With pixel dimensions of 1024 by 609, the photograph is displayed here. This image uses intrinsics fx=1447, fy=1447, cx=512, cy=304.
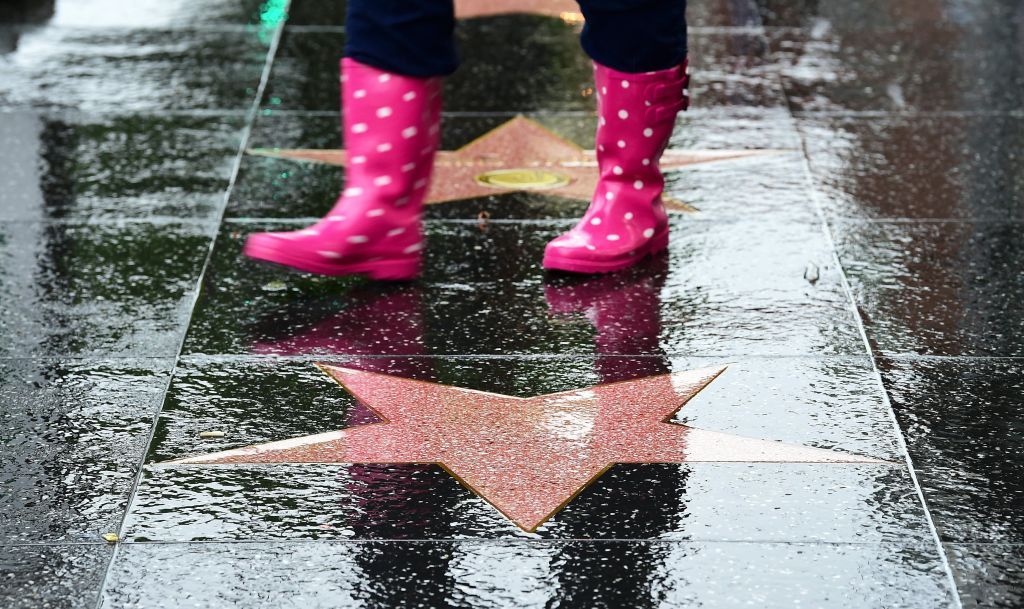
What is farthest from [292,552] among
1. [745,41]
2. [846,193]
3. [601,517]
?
[745,41]

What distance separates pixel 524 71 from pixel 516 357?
194 centimetres

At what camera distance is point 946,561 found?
1889mm

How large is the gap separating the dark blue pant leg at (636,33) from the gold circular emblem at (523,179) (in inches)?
22.0

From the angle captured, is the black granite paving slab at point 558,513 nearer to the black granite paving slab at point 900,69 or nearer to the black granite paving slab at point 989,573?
the black granite paving slab at point 989,573

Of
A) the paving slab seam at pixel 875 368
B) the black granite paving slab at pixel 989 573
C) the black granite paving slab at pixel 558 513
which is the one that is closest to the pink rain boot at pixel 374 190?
the black granite paving slab at pixel 558 513

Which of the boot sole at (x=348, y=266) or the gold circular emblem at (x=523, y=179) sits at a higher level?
the boot sole at (x=348, y=266)

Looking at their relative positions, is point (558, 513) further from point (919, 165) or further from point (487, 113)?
point (487, 113)

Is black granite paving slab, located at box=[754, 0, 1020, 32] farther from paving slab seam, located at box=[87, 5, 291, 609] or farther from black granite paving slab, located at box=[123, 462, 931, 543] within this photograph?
black granite paving slab, located at box=[123, 462, 931, 543]

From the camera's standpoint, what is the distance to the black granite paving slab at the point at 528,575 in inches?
70.9

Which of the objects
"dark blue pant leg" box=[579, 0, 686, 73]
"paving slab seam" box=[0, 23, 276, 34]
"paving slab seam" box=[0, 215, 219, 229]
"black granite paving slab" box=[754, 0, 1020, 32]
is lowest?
"black granite paving slab" box=[754, 0, 1020, 32]

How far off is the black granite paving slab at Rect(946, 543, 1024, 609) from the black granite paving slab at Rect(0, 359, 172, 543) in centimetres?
112

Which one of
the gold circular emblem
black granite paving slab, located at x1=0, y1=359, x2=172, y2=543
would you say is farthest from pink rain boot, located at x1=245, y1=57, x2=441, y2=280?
the gold circular emblem

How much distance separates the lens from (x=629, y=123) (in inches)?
115

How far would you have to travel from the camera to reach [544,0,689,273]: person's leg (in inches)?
112
